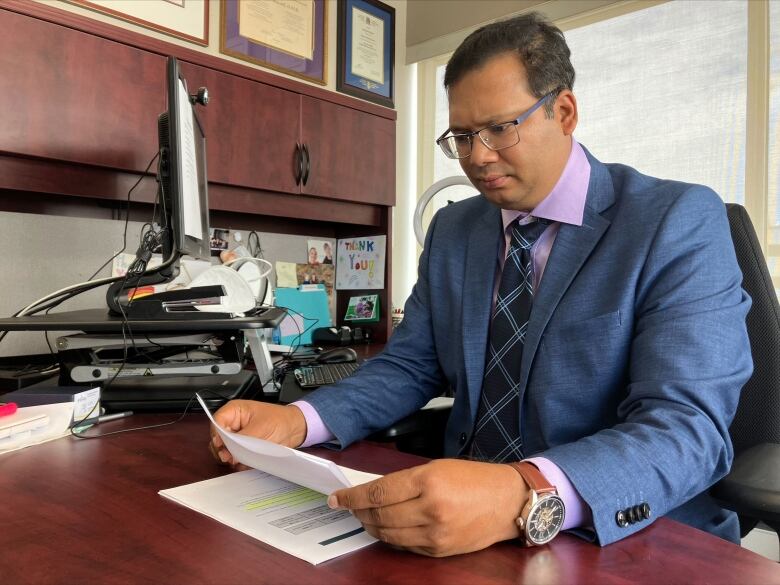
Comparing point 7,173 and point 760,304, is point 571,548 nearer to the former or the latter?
point 760,304

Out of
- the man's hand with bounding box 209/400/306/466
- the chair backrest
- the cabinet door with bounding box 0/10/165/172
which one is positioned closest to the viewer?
the man's hand with bounding box 209/400/306/466

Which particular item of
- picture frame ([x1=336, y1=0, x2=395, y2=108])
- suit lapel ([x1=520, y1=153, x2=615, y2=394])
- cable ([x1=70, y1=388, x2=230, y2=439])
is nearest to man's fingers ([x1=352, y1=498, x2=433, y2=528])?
suit lapel ([x1=520, y1=153, x2=615, y2=394])

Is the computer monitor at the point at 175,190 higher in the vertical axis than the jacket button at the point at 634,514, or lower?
higher

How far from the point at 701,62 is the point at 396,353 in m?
1.72

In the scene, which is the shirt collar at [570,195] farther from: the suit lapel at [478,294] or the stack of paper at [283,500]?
the stack of paper at [283,500]

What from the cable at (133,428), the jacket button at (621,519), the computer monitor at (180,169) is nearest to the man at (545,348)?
the jacket button at (621,519)

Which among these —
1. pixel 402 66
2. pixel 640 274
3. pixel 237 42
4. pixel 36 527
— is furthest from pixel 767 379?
pixel 402 66

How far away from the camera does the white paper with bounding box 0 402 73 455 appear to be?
0.85 m

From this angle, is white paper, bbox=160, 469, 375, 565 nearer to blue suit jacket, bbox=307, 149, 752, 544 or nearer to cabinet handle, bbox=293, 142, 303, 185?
blue suit jacket, bbox=307, 149, 752, 544

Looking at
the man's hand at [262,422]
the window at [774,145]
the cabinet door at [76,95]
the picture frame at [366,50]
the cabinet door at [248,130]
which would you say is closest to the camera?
the man's hand at [262,422]

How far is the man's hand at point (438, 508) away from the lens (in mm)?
511

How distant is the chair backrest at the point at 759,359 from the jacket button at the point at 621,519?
478 millimetres

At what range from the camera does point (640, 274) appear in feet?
2.81

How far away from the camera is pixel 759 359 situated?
0.93 m
